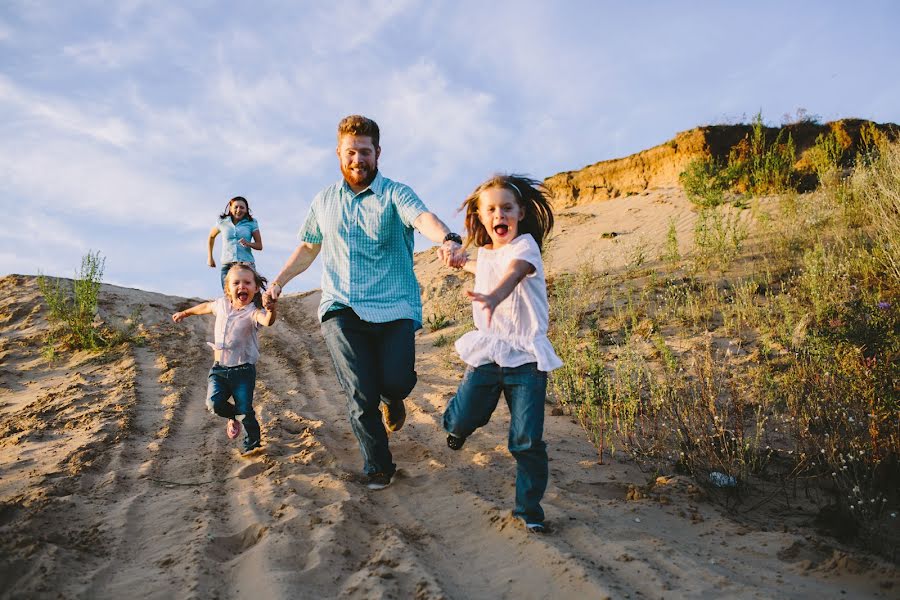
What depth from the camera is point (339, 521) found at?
3256 mm

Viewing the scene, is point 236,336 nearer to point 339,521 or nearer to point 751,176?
point 339,521

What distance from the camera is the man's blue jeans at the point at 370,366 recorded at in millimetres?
3842

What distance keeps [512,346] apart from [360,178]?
1.63m

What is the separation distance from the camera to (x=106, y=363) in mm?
8414

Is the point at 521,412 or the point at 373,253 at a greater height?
the point at 373,253

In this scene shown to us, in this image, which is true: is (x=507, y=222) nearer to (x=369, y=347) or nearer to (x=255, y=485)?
(x=369, y=347)

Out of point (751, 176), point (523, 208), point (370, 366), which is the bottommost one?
point (370, 366)

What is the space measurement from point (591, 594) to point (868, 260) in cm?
737

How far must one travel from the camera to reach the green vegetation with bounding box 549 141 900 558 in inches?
155

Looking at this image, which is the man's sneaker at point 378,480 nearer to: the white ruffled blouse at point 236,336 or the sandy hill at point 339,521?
the sandy hill at point 339,521

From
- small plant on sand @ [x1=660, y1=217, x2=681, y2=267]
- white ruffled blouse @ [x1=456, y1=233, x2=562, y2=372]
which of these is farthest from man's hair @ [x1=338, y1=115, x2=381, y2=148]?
small plant on sand @ [x1=660, y1=217, x2=681, y2=267]

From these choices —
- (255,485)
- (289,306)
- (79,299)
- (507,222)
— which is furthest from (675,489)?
(289,306)

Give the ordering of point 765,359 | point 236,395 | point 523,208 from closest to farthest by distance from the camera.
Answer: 1. point 523,208
2. point 236,395
3. point 765,359

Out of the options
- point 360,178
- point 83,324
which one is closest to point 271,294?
point 360,178
